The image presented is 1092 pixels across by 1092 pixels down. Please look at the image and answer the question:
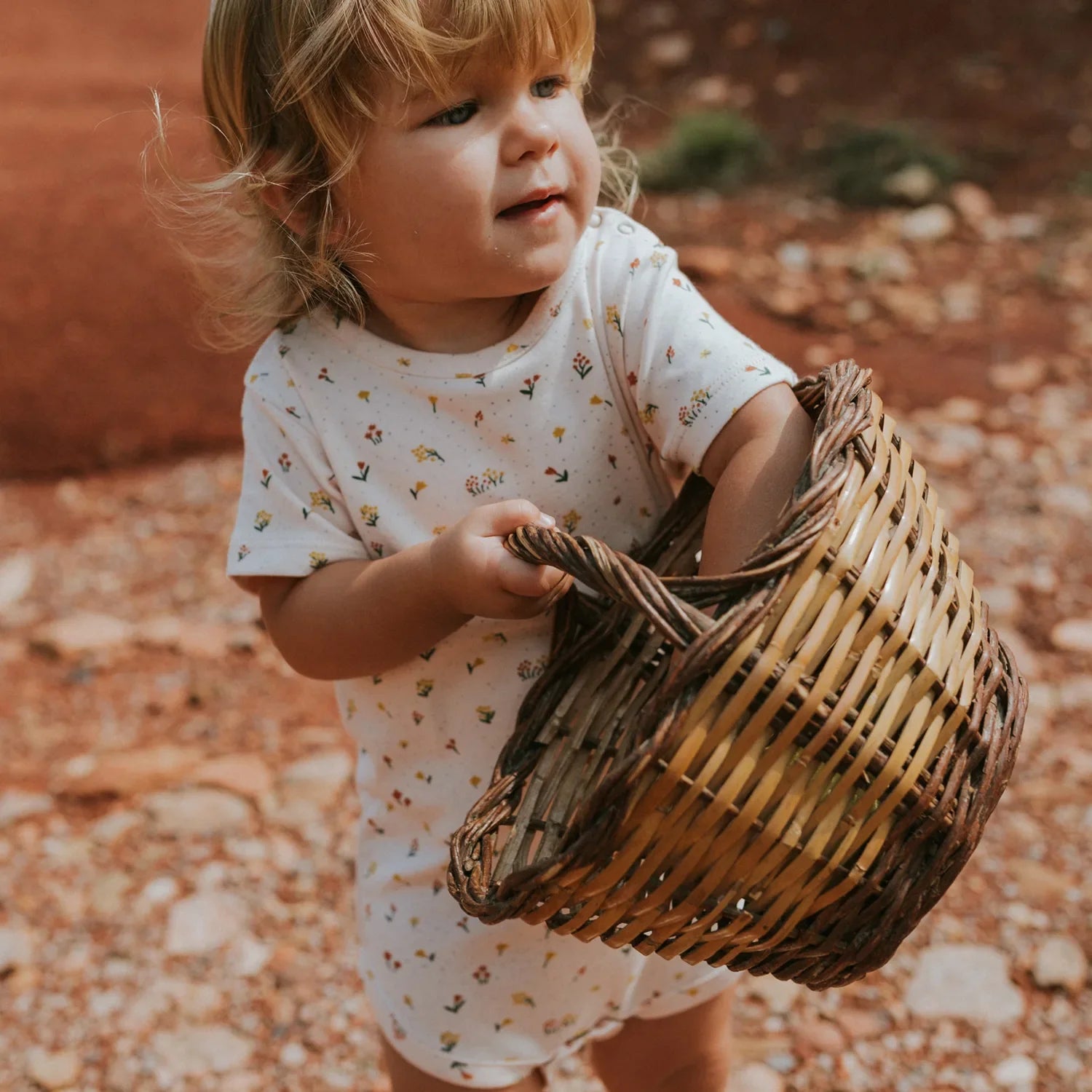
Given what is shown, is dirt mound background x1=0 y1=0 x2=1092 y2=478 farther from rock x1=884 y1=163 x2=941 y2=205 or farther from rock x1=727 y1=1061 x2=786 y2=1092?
rock x1=727 y1=1061 x2=786 y2=1092

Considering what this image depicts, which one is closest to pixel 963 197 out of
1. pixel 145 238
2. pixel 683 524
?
pixel 145 238

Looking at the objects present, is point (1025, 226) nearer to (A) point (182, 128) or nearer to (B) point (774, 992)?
(A) point (182, 128)

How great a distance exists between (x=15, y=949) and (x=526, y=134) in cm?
186

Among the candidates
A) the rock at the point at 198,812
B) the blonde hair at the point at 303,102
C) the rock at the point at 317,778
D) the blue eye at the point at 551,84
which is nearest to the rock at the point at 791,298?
the rock at the point at 317,778

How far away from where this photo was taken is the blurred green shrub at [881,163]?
5.37m

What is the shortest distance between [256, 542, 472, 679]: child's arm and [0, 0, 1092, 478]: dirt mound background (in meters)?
1.27

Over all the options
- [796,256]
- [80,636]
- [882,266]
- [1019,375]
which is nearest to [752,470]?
[80,636]

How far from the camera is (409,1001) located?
1.63 metres

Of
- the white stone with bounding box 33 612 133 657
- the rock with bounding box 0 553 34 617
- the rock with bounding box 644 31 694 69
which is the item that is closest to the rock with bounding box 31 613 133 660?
the white stone with bounding box 33 612 133 657

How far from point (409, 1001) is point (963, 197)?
4336 mm

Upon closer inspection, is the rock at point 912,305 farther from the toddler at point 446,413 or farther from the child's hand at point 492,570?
the child's hand at point 492,570

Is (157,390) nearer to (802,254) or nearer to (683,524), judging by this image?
(802,254)

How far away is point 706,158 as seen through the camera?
582cm

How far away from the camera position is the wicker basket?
1.17 m
